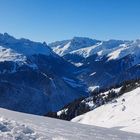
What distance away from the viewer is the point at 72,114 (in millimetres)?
174625

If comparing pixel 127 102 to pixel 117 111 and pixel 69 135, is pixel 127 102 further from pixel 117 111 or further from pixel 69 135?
pixel 69 135

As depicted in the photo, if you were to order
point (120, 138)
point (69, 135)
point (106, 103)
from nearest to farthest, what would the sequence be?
point (69, 135) → point (120, 138) → point (106, 103)

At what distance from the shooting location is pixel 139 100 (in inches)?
5541

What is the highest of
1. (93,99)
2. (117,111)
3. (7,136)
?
(93,99)

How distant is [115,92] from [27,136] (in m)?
162

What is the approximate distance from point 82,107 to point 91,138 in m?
153

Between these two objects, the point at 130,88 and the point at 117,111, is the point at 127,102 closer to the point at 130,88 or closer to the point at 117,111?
the point at 117,111

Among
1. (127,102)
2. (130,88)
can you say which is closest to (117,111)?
(127,102)

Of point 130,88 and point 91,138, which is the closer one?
point 91,138

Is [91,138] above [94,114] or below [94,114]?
below

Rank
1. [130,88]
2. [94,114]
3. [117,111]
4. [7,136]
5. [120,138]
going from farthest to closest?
[130,88] < [94,114] < [117,111] < [120,138] < [7,136]

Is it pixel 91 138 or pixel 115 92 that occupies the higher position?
pixel 115 92

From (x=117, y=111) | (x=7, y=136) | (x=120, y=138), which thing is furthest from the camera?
(x=117, y=111)

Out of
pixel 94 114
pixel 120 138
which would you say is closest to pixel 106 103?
pixel 94 114
